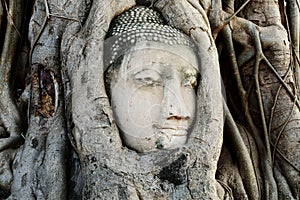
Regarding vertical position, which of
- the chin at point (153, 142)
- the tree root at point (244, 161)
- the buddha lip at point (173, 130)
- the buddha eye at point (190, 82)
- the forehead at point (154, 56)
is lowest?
the tree root at point (244, 161)

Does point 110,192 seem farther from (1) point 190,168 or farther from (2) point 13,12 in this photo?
(2) point 13,12

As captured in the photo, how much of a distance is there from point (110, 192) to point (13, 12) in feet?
3.70

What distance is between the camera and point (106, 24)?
1.93 metres

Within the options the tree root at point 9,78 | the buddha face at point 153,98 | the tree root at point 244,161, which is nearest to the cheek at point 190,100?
the buddha face at point 153,98

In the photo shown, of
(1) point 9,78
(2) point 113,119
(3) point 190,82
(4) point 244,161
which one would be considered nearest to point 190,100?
(3) point 190,82

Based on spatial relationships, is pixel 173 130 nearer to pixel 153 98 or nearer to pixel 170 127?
pixel 170 127

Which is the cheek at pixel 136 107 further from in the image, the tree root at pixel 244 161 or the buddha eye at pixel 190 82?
the tree root at pixel 244 161

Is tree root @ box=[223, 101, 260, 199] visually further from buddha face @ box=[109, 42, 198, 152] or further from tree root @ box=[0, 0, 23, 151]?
tree root @ box=[0, 0, 23, 151]

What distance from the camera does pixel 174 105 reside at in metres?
1.82

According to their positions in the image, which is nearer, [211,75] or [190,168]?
[190,168]

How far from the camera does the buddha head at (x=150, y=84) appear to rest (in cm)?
182

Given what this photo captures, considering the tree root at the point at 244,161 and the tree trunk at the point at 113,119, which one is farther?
the tree root at the point at 244,161

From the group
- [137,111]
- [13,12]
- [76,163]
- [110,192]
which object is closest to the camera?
[110,192]

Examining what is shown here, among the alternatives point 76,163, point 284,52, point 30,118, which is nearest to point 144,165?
point 76,163
